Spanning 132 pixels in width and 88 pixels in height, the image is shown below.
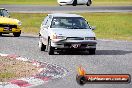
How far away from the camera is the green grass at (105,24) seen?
33.7 meters

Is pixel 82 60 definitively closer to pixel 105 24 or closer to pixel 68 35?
pixel 68 35

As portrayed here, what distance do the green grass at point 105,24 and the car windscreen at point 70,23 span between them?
979cm

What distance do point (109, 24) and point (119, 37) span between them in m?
7.24

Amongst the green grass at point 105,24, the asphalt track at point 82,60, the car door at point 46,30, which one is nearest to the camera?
the asphalt track at point 82,60

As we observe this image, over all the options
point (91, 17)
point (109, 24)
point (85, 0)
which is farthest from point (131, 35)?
point (85, 0)

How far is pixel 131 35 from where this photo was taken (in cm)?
3303

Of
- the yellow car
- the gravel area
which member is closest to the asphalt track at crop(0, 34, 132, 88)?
the gravel area

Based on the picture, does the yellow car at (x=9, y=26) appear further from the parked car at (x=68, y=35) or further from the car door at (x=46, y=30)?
the parked car at (x=68, y=35)

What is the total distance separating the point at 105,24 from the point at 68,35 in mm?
19264

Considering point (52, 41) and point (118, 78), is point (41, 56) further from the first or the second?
point (118, 78)

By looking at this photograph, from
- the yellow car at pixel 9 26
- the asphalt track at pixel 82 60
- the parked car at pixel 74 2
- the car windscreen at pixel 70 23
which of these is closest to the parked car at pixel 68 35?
the car windscreen at pixel 70 23

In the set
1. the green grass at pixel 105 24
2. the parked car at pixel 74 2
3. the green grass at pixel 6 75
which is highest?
the green grass at pixel 6 75

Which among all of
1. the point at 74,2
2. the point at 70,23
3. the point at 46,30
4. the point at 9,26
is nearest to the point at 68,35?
the point at 70,23

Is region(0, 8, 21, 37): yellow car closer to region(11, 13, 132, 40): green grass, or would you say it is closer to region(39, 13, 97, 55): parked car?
region(11, 13, 132, 40): green grass
